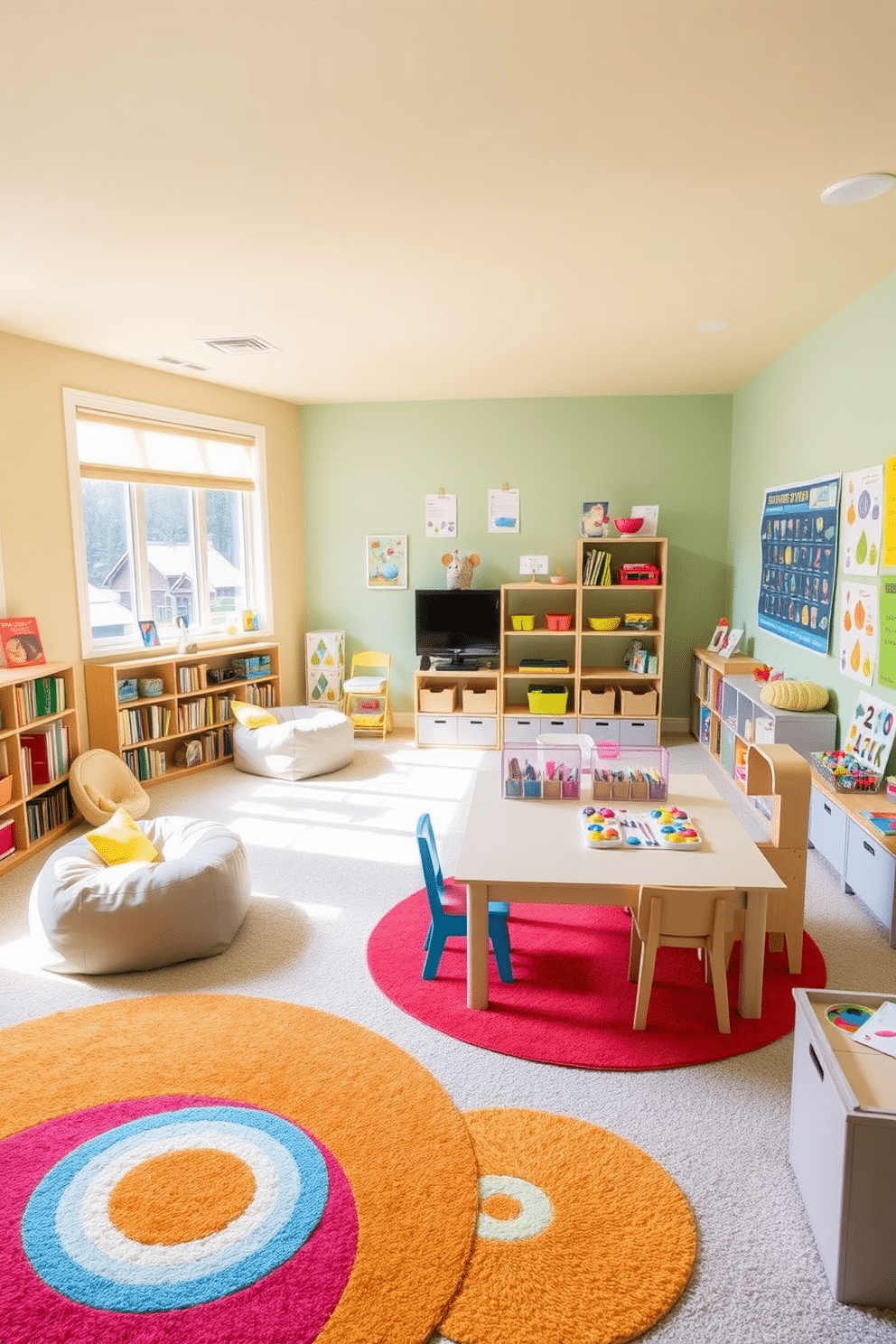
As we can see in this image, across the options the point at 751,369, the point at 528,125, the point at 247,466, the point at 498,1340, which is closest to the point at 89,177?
the point at 528,125

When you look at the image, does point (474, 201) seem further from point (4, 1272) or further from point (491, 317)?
point (4, 1272)

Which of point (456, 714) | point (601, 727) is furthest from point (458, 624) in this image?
point (601, 727)

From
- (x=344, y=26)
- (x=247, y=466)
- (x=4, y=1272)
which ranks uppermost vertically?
(x=344, y=26)

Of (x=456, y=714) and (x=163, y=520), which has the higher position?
(x=163, y=520)

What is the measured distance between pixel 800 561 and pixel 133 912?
4.27 metres

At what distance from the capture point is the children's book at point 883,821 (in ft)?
11.5

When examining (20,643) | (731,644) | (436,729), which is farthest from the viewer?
(436,729)

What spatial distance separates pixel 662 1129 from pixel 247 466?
598 cm

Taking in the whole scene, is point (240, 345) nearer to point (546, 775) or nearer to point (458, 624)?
point (458, 624)

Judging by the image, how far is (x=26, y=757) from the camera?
4766 mm

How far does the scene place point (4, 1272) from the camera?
2029mm

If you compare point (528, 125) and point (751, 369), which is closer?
point (528, 125)

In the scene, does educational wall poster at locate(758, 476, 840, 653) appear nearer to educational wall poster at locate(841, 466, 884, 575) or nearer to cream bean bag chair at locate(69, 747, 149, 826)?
educational wall poster at locate(841, 466, 884, 575)

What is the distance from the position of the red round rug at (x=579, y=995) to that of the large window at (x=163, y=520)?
3.47 metres
